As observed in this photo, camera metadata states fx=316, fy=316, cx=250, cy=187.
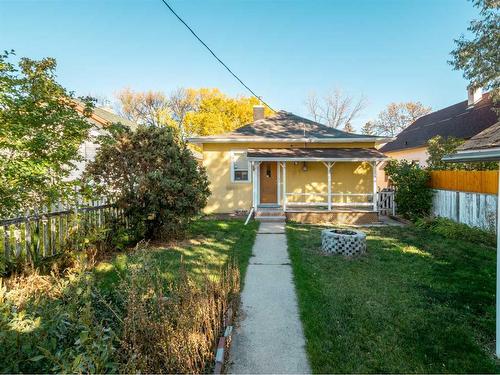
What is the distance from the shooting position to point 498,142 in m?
4.00

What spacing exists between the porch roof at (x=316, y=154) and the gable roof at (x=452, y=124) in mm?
9622

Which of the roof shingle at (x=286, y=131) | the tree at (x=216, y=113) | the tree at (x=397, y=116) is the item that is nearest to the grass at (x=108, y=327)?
the roof shingle at (x=286, y=131)

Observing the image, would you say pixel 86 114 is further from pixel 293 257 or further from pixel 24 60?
pixel 293 257

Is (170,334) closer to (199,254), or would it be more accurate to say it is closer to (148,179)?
(199,254)

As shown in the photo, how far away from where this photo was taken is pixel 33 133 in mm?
5168

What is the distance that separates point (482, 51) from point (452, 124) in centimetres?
1241

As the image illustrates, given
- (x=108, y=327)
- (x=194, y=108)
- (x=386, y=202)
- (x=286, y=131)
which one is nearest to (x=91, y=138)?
(x=108, y=327)

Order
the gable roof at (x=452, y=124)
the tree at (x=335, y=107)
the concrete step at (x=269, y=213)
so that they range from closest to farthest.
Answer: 1. the concrete step at (x=269, y=213)
2. the gable roof at (x=452, y=124)
3. the tree at (x=335, y=107)

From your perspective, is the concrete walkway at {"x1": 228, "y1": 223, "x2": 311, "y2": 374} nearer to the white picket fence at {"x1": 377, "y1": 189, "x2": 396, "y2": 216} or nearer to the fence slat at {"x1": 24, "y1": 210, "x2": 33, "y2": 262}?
the fence slat at {"x1": 24, "y1": 210, "x2": 33, "y2": 262}

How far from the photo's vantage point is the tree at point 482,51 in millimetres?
11336

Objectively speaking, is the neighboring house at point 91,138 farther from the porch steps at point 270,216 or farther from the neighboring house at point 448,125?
the neighboring house at point 448,125

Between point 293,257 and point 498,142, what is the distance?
14.9 feet

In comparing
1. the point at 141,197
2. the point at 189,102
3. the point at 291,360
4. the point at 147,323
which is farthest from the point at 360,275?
the point at 189,102

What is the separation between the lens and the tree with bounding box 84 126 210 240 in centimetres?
803
